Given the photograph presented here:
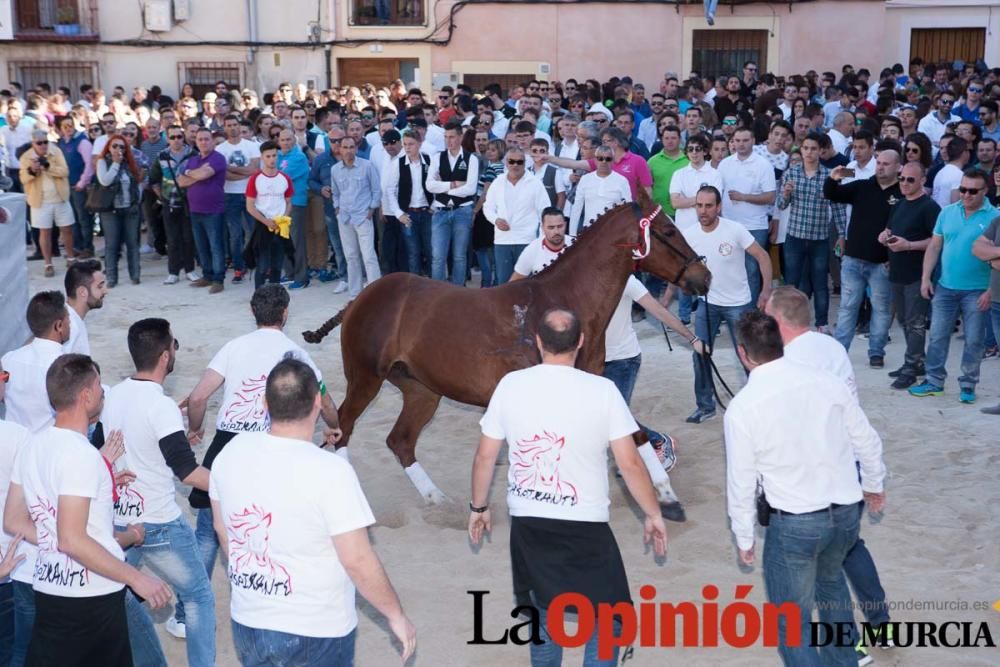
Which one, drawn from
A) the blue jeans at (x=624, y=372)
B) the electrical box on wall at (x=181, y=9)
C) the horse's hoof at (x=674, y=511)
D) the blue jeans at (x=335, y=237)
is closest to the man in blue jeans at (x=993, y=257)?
the blue jeans at (x=624, y=372)

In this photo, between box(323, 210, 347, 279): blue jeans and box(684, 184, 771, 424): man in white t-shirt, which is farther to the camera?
box(323, 210, 347, 279): blue jeans

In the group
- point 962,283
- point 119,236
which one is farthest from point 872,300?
point 119,236

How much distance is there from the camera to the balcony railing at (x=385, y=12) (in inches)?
979

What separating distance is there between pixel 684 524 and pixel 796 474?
286 cm

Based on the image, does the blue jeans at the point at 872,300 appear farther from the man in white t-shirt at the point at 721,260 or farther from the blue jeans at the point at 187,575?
the blue jeans at the point at 187,575

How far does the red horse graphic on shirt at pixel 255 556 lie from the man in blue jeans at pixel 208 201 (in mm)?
10800

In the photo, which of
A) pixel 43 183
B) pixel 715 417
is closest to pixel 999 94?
pixel 715 417

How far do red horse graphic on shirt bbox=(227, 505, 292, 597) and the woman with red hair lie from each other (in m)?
11.3

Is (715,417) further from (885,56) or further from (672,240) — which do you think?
(885,56)

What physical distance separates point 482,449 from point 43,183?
1226cm

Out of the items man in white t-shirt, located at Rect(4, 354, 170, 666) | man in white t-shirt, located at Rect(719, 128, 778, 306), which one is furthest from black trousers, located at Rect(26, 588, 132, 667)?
man in white t-shirt, located at Rect(719, 128, 778, 306)

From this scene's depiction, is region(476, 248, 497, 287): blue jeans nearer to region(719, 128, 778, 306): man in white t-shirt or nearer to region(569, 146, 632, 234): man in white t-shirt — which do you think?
region(569, 146, 632, 234): man in white t-shirt

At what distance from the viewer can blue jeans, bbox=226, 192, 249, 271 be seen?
1485cm

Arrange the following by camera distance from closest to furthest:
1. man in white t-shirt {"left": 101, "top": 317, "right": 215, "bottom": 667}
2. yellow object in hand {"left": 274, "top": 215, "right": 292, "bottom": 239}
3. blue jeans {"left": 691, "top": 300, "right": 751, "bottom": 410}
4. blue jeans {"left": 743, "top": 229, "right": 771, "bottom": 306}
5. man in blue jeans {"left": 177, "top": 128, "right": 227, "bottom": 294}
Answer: man in white t-shirt {"left": 101, "top": 317, "right": 215, "bottom": 667} < blue jeans {"left": 691, "top": 300, "right": 751, "bottom": 410} < blue jeans {"left": 743, "top": 229, "right": 771, "bottom": 306} < yellow object in hand {"left": 274, "top": 215, "right": 292, "bottom": 239} < man in blue jeans {"left": 177, "top": 128, "right": 227, "bottom": 294}
